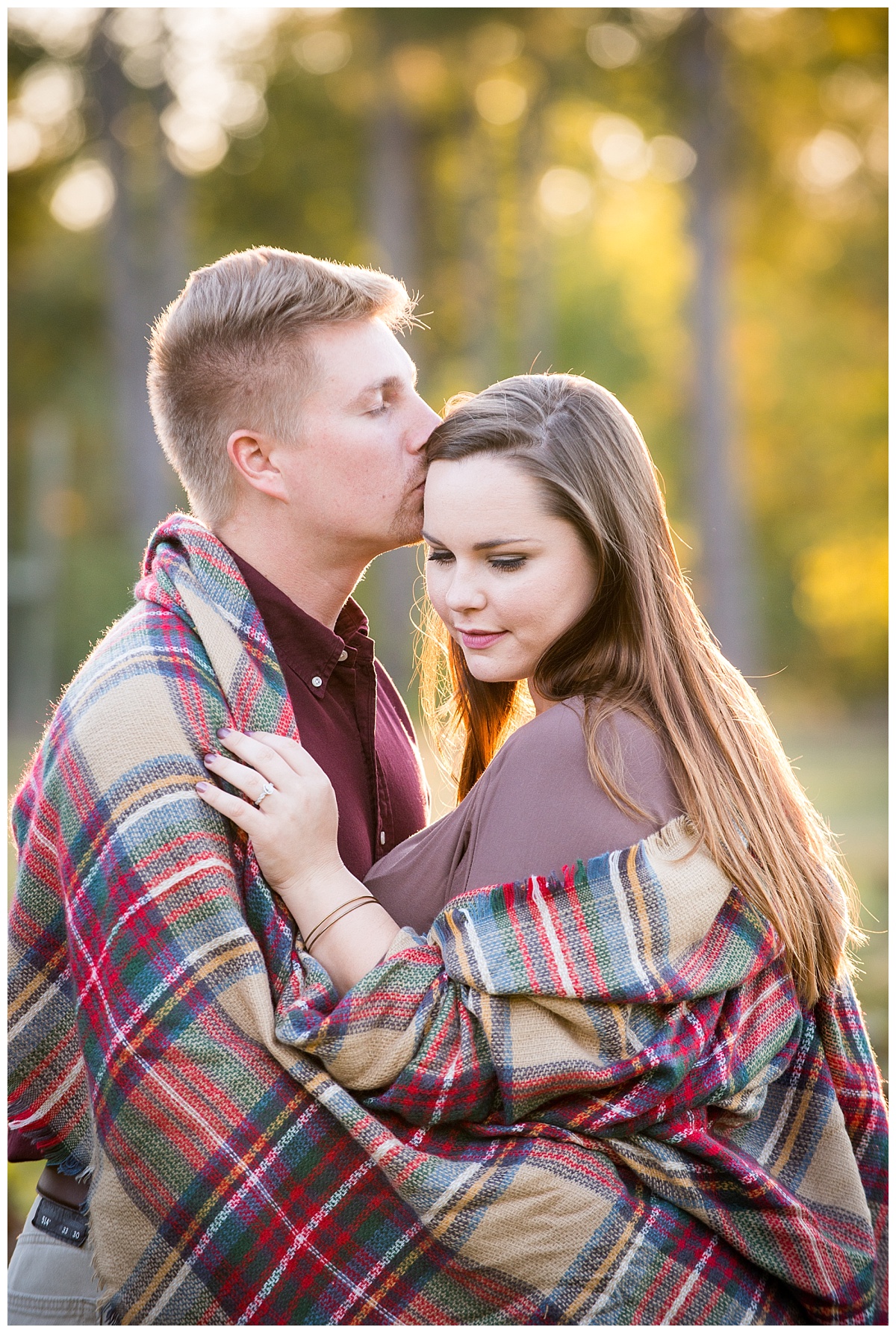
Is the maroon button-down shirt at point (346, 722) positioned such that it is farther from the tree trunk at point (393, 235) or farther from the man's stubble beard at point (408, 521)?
the tree trunk at point (393, 235)

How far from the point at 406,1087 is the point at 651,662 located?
878 mm

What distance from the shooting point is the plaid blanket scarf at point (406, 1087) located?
1829 millimetres

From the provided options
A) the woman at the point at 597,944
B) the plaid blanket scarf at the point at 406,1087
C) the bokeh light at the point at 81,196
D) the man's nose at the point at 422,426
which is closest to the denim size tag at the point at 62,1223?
the plaid blanket scarf at the point at 406,1087

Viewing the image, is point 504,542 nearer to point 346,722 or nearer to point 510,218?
point 346,722

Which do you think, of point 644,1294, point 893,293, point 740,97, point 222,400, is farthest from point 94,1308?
point 740,97

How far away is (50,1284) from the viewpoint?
2.12 meters

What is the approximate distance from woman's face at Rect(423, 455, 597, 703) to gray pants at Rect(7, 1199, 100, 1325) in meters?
1.36

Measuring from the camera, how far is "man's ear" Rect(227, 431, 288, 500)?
2447 millimetres

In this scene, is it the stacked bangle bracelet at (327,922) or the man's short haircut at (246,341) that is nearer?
the stacked bangle bracelet at (327,922)

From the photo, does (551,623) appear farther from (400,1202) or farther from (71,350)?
Result: (71,350)

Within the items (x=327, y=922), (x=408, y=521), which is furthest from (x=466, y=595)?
(x=327, y=922)

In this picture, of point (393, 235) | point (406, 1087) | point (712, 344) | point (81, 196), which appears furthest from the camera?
point (81, 196)

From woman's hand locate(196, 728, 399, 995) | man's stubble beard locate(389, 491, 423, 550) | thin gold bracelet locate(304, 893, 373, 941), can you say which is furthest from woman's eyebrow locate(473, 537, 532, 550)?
thin gold bracelet locate(304, 893, 373, 941)

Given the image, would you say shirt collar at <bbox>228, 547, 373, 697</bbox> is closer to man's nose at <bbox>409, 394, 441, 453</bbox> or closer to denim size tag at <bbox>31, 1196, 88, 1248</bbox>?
man's nose at <bbox>409, 394, 441, 453</bbox>
